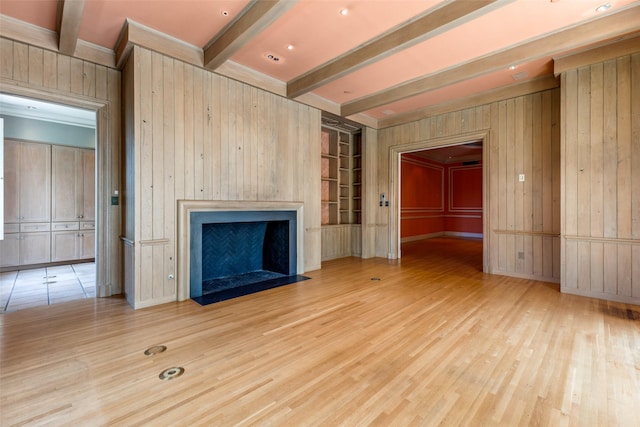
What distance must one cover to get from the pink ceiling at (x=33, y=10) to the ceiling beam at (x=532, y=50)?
441cm

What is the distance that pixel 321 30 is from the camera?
129 inches

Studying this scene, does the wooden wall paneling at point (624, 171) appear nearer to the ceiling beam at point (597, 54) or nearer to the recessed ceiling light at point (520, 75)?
the ceiling beam at point (597, 54)

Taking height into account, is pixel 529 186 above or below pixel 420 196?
below

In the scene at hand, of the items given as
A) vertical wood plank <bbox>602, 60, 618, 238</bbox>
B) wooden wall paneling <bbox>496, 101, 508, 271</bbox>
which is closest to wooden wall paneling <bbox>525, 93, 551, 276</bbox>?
wooden wall paneling <bbox>496, 101, 508, 271</bbox>

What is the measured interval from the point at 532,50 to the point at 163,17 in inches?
167

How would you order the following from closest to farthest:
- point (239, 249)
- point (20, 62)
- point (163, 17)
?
point (163, 17)
point (20, 62)
point (239, 249)

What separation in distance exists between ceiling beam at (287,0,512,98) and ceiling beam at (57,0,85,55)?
2.68 meters

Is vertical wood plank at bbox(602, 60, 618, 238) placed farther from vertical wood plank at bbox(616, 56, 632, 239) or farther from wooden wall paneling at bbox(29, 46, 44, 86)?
wooden wall paneling at bbox(29, 46, 44, 86)

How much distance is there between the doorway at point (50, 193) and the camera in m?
5.22

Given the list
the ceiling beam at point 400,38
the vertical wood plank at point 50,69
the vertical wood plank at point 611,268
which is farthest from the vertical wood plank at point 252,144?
the vertical wood plank at point 611,268

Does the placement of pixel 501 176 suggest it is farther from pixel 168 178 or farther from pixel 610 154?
pixel 168 178

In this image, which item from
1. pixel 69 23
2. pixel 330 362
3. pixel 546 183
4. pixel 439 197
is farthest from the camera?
pixel 439 197

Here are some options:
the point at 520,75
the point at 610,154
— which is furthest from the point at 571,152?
the point at 520,75

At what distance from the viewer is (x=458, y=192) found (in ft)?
37.4
